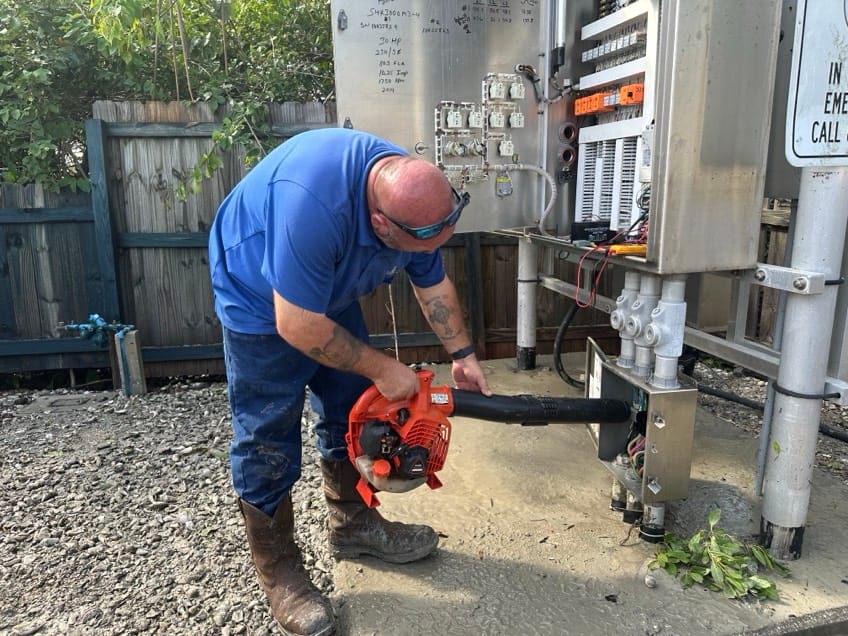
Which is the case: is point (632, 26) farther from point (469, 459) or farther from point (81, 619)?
point (81, 619)

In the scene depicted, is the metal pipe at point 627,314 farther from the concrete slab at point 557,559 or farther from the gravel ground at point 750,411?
the gravel ground at point 750,411

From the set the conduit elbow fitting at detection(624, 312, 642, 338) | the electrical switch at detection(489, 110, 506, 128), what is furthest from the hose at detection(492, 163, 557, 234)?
the conduit elbow fitting at detection(624, 312, 642, 338)

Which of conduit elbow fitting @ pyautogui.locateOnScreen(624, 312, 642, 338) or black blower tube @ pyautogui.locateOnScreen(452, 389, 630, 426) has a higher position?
conduit elbow fitting @ pyautogui.locateOnScreen(624, 312, 642, 338)

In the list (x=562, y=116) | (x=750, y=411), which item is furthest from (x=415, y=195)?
(x=750, y=411)

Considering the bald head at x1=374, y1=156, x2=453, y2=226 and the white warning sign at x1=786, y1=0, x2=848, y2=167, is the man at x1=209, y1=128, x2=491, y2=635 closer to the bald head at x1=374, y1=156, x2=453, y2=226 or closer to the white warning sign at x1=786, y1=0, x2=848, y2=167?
the bald head at x1=374, y1=156, x2=453, y2=226

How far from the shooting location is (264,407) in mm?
2008

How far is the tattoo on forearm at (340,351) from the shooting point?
1725 millimetres

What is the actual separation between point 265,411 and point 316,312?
19.7 inches

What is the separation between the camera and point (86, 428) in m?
3.66

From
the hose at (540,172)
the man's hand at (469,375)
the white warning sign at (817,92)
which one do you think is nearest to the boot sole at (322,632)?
the man's hand at (469,375)

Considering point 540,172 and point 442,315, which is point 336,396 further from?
point 540,172

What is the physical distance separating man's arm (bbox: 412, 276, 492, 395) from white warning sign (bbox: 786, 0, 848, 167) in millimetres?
1178

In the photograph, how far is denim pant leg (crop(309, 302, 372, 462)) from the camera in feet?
7.28

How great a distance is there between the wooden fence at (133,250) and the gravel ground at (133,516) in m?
0.38
